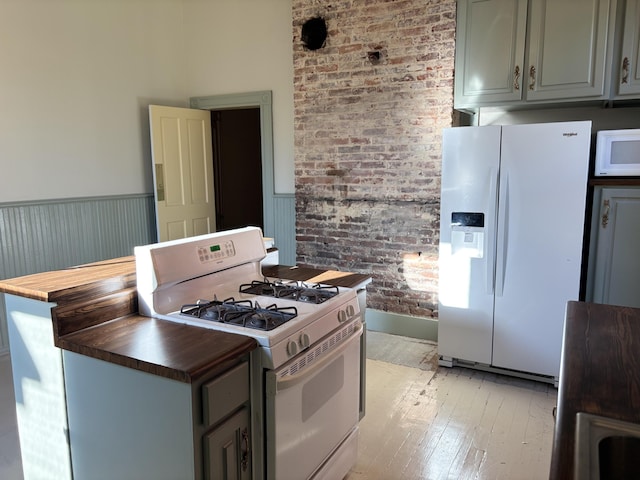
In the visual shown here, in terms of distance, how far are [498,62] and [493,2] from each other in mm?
408

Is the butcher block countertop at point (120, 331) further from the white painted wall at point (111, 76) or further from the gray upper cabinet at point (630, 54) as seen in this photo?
the gray upper cabinet at point (630, 54)

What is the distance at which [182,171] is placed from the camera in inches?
195

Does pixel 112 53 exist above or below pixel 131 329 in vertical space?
above

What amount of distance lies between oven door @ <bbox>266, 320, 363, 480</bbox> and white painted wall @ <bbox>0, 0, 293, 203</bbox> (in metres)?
2.86

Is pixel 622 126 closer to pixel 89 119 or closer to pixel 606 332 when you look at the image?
pixel 606 332

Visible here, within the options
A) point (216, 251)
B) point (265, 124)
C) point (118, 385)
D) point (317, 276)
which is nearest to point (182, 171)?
point (265, 124)

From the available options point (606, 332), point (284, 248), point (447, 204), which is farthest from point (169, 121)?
point (606, 332)

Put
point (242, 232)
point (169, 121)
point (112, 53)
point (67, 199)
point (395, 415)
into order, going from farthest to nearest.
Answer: point (169, 121) → point (112, 53) → point (67, 199) → point (395, 415) → point (242, 232)

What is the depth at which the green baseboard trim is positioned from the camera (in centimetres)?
403

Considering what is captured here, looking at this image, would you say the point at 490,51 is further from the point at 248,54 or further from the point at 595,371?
the point at 595,371

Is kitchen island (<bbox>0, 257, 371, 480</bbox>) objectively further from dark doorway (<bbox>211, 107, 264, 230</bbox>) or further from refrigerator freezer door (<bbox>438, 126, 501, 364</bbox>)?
dark doorway (<bbox>211, 107, 264, 230</bbox>)

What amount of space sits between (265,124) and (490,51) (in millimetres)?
2229

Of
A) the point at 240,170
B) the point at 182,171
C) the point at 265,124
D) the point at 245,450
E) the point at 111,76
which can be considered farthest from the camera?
the point at 240,170

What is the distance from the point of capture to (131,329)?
1.71 metres
